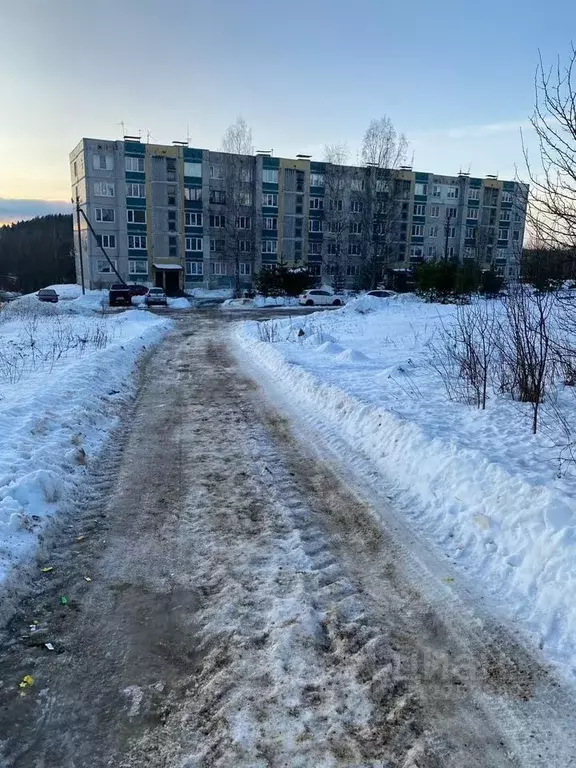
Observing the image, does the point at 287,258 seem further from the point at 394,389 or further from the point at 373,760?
the point at 373,760

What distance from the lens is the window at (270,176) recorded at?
190 feet

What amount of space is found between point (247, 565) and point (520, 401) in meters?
5.74

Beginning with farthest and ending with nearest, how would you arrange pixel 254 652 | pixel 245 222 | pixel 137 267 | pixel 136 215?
pixel 245 222
pixel 137 267
pixel 136 215
pixel 254 652

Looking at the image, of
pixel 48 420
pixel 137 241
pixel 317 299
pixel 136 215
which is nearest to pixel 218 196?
pixel 136 215

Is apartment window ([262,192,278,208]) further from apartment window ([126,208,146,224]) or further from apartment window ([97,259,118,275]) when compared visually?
apartment window ([97,259,118,275])

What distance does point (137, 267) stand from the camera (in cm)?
5438

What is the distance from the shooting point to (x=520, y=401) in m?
7.93

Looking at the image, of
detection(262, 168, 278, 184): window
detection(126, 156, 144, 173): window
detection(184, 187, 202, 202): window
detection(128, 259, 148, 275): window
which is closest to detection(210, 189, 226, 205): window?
detection(184, 187, 202, 202): window

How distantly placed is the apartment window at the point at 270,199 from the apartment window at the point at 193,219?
7.76m

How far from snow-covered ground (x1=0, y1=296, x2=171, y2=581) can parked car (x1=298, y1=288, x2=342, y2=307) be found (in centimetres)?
2610

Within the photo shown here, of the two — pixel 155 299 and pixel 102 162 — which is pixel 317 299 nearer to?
pixel 155 299

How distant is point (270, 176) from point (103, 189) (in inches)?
731

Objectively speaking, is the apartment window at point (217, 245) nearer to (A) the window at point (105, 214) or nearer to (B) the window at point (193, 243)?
(B) the window at point (193, 243)

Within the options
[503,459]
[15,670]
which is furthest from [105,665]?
[503,459]
